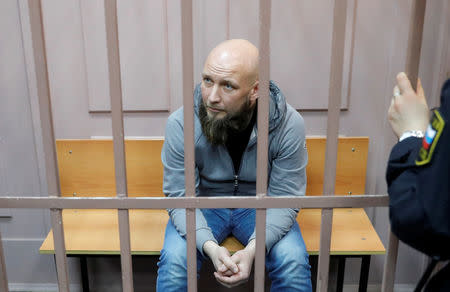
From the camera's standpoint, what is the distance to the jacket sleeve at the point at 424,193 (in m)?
0.59

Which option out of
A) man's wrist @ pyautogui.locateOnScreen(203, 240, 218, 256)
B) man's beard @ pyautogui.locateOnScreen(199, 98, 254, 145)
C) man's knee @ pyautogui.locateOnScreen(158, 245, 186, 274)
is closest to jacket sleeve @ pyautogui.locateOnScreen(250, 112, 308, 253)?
man's beard @ pyautogui.locateOnScreen(199, 98, 254, 145)

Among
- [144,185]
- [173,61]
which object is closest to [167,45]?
[173,61]

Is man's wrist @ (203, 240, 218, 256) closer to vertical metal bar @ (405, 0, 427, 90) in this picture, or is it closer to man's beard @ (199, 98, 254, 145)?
man's beard @ (199, 98, 254, 145)

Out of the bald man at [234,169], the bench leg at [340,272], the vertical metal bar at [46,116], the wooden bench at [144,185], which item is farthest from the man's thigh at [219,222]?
the vertical metal bar at [46,116]

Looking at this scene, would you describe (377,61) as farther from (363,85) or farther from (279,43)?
(279,43)

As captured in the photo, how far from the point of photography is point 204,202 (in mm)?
848

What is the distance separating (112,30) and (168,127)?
0.79m

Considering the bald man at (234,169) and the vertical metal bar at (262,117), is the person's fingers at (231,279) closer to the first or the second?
the bald man at (234,169)

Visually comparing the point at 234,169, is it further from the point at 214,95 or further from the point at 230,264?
the point at 230,264

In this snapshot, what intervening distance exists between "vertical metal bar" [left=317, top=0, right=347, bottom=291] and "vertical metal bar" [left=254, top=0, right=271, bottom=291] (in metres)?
0.12

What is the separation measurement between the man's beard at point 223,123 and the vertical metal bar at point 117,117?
2.18 feet

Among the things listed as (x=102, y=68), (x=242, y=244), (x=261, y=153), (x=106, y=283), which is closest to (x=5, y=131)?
(x=102, y=68)

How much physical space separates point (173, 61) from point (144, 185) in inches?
24.1

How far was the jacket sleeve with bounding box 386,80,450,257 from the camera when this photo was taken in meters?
0.59
